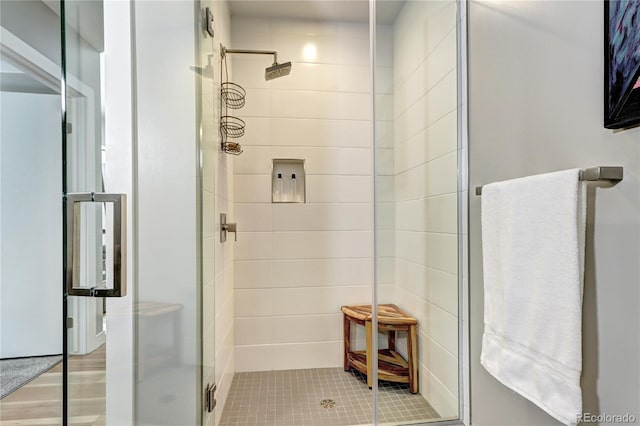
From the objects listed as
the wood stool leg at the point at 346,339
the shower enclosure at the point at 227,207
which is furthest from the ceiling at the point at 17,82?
the wood stool leg at the point at 346,339

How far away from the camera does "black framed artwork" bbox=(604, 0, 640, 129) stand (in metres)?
0.71

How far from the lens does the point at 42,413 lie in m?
1.53

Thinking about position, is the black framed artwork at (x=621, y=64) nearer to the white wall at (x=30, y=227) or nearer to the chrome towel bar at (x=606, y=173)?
the chrome towel bar at (x=606, y=173)

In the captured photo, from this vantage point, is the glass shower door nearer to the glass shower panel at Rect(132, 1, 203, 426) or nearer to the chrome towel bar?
the glass shower panel at Rect(132, 1, 203, 426)

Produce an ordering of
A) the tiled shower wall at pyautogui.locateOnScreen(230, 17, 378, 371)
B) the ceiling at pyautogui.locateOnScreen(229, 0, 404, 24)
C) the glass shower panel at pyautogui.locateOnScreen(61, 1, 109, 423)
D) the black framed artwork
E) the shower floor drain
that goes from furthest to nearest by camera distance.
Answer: the tiled shower wall at pyautogui.locateOnScreen(230, 17, 378, 371) < the ceiling at pyautogui.locateOnScreen(229, 0, 404, 24) < the shower floor drain < the glass shower panel at pyautogui.locateOnScreen(61, 1, 109, 423) < the black framed artwork

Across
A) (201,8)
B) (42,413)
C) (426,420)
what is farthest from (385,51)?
(42,413)

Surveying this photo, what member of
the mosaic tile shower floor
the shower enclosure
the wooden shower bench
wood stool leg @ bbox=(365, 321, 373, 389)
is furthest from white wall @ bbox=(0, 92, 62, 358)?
the wooden shower bench

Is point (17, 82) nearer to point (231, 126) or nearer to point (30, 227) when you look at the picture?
point (30, 227)

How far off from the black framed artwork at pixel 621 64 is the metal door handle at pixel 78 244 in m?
1.26

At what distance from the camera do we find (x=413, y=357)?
161 cm

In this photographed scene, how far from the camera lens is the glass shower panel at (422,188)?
1481mm

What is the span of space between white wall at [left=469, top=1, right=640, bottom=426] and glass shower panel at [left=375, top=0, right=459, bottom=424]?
0.10 metres

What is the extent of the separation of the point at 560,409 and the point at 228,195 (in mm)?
1831

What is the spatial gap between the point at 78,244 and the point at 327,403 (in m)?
1.54
